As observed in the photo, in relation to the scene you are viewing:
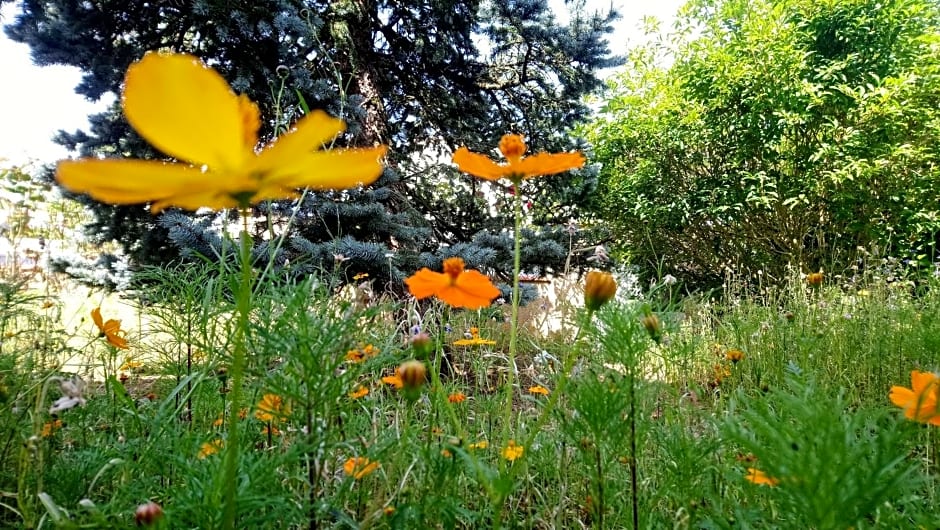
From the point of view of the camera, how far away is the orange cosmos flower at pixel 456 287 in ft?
2.03

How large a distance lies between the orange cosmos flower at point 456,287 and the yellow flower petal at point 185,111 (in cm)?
33

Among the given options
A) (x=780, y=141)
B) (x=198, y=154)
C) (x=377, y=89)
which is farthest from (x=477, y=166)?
(x=780, y=141)

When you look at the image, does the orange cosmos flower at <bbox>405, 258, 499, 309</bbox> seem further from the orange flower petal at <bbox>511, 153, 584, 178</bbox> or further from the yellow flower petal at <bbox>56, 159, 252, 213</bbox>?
the yellow flower petal at <bbox>56, 159, 252, 213</bbox>

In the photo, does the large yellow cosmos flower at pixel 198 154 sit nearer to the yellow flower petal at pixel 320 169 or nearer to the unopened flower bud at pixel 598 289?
the yellow flower petal at pixel 320 169

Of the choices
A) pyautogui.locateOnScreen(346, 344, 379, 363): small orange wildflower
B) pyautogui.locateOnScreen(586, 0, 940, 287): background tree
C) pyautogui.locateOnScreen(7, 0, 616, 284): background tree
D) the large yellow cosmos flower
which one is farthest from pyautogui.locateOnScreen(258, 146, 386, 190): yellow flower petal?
pyautogui.locateOnScreen(586, 0, 940, 287): background tree

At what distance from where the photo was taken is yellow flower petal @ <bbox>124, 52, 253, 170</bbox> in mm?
302

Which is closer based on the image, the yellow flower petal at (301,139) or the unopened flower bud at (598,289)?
the yellow flower petal at (301,139)

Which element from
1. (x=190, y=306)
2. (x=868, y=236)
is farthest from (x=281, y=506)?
(x=868, y=236)

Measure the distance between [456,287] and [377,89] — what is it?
3425mm

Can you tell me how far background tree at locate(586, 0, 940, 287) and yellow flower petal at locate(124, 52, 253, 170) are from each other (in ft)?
13.7

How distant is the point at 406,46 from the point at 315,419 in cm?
396

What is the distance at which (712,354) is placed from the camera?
2.28 metres

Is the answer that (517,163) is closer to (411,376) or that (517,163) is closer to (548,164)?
(548,164)

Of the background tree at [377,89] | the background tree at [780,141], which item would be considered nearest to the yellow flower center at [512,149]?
the background tree at [377,89]
